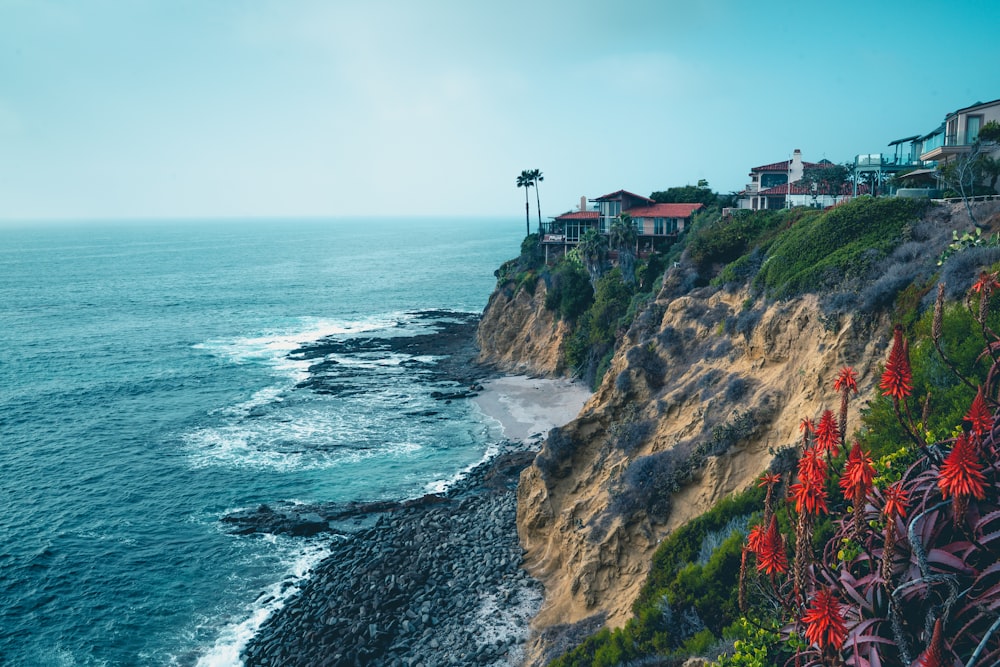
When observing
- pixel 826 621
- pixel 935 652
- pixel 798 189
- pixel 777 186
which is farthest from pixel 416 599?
pixel 777 186

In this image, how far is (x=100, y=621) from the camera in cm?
2888

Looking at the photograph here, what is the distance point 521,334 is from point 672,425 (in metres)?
40.2

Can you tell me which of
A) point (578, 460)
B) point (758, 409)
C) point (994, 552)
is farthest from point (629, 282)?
point (994, 552)

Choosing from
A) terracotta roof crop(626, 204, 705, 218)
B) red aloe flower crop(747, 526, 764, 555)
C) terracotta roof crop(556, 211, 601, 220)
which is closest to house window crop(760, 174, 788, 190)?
terracotta roof crop(626, 204, 705, 218)

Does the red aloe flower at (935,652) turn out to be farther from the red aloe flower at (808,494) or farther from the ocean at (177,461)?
the ocean at (177,461)

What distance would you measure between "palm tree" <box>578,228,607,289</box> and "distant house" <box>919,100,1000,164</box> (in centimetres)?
2804

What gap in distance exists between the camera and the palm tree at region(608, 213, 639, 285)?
6322cm

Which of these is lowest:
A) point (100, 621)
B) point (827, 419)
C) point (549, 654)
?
point (100, 621)

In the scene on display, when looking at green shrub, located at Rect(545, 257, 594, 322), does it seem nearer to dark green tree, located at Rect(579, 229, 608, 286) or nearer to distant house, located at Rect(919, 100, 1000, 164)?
dark green tree, located at Rect(579, 229, 608, 286)

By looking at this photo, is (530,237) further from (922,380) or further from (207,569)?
(922,380)

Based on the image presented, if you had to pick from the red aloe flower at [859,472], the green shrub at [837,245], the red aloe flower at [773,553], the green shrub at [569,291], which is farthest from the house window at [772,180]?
the red aloe flower at [859,472]

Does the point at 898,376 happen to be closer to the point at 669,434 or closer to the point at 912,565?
the point at 912,565

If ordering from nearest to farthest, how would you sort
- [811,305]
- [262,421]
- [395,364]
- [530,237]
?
[811,305]
[262,421]
[395,364]
[530,237]

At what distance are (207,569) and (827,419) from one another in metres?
30.3
